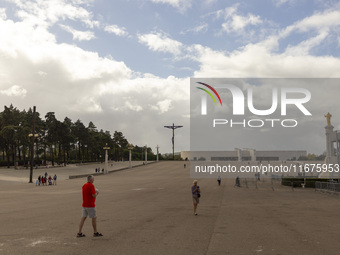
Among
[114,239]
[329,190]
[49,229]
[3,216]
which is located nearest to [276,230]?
[114,239]

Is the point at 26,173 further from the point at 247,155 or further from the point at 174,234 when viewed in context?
the point at 247,155

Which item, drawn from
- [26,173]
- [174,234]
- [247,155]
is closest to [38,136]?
[26,173]

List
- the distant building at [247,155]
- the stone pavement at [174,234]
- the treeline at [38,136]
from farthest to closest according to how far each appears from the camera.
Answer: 1. the distant building at [247,155]
2. the treeline at [38,136]
3. the stone pavement at [174,234]

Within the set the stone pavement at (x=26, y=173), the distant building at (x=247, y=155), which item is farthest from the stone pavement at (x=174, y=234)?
the distant building at (x=247, y=155)

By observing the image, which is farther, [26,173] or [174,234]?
[26,173]

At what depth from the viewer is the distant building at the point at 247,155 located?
154500 millimetres

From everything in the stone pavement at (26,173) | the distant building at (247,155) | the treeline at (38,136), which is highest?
the treeline at (38,136)

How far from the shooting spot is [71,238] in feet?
28.9

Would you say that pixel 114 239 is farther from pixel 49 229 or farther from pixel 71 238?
pixel 49 229

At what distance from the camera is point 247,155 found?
16625cm

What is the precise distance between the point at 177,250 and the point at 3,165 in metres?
81.4

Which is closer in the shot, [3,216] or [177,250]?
[177,250]

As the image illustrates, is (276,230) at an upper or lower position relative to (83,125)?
lower

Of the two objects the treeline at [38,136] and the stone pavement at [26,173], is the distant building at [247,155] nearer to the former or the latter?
the treeline at [38,136]
